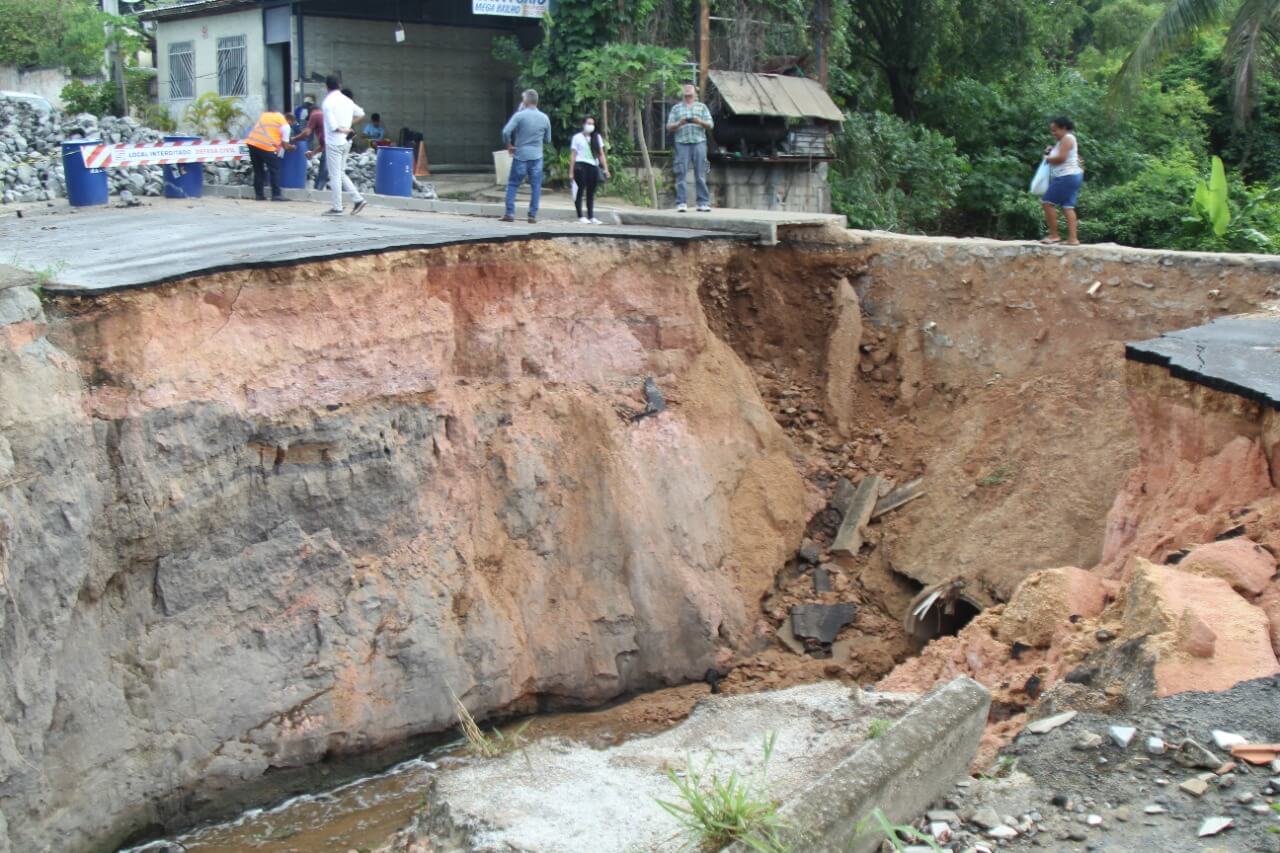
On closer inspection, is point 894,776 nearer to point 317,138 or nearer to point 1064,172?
point 1064,172

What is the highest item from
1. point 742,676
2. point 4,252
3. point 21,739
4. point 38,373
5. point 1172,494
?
point 4,252

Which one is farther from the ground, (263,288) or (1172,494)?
(263,288)

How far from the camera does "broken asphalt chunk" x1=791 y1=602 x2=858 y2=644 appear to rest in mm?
10586

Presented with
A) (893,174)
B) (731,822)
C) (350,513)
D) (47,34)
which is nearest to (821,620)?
(350,513)

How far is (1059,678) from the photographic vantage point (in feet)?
21.7

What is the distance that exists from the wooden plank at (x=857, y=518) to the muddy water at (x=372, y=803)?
1.98 meters

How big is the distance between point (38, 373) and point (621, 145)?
10.7 meters

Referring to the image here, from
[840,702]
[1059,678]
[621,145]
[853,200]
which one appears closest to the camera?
[1059,678]

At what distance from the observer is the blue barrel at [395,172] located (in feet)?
50.4

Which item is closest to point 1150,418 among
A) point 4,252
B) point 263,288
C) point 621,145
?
point 263,288

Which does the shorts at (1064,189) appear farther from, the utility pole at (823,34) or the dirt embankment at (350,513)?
the utility pole at (823,34)

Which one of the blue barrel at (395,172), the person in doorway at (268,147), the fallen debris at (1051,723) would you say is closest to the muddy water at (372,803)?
the fallen debris at (1051,723)

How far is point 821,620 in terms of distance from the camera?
420 inches

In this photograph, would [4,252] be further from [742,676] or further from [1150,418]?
[1150,418]
